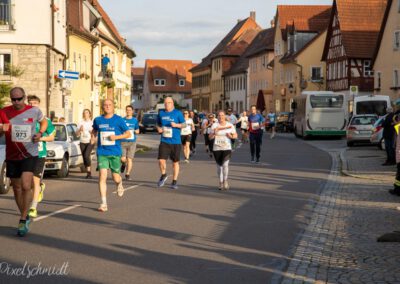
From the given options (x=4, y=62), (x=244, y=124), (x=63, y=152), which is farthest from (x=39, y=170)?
(x=244, y=124)

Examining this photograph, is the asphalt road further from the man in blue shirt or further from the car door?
the car door

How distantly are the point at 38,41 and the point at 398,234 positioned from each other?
30.7 meters

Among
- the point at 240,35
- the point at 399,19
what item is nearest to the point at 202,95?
the point at 240,35

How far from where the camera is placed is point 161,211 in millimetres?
13406

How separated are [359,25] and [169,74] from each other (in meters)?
97.7

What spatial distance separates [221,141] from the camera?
1798 centimetres

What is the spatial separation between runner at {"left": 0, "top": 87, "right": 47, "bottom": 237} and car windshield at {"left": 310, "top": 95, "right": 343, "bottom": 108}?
4109 centimetres

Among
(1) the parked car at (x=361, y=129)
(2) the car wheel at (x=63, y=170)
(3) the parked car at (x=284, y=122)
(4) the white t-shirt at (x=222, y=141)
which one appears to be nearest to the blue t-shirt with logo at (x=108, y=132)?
(4) the white t-shirt at (x=222, y=141)

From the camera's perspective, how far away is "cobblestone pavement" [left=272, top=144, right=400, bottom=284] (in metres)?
8.02

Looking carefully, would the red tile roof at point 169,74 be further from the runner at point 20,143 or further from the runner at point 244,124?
the runner at point 20,143

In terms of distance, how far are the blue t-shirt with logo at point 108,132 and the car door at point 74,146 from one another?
7.90 meters

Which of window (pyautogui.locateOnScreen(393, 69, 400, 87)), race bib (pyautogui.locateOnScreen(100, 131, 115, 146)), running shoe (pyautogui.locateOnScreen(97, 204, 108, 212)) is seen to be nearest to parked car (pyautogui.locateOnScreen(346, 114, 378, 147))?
window (pyautogui.locateOnScreen(393, 69, 400, 87))

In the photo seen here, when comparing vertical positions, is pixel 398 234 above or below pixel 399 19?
below

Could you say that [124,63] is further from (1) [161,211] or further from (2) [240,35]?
(1) [161,211]
